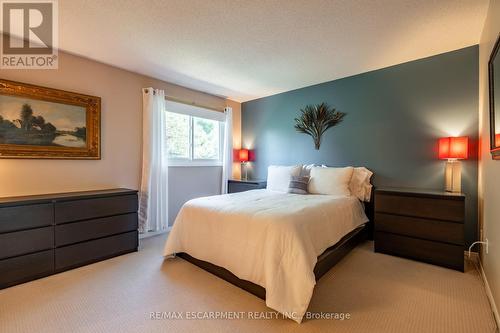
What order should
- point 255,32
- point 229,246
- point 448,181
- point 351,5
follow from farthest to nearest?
point 448,181
point 255,32
point 229,246
point 351,5

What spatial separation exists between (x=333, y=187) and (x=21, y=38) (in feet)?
13.4

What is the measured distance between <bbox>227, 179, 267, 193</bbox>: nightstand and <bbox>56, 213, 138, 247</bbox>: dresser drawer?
6.27 feet

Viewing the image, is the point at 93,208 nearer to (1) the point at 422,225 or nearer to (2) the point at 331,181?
(2) the point at 331,181

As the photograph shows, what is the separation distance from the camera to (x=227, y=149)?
15.1ft

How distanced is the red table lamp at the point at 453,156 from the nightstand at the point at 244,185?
8.36 ft

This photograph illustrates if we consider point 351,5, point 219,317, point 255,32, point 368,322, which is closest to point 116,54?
point 255,32

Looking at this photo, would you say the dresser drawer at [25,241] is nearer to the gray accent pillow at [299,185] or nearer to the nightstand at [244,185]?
the nightstand at [244,185]

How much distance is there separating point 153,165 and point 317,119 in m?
2.75

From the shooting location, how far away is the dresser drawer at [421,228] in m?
2.34

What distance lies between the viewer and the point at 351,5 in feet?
6.26

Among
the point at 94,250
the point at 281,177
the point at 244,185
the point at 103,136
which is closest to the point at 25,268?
the point at 94,250

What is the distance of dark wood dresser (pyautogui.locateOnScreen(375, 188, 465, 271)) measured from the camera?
234cm

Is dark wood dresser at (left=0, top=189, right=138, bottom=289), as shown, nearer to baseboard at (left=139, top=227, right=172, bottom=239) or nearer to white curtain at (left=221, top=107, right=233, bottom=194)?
baseboard at (left=139, top=227, right=172, bottom=239)

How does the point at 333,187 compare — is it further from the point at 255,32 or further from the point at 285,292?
the point at 255,32
